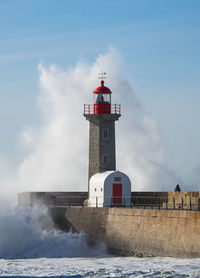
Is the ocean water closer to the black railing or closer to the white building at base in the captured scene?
the black railing

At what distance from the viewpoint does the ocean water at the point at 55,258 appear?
2098 cm

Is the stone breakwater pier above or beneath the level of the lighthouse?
beneath

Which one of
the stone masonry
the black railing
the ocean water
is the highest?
the stone masonry

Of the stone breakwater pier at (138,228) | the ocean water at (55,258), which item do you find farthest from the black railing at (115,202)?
the ocean water at (55,258)

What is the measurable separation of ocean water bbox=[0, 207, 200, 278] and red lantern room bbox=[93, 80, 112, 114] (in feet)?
16.1

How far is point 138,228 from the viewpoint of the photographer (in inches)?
1003

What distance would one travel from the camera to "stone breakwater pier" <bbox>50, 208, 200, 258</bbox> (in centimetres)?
2267

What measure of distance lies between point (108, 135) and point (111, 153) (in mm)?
786

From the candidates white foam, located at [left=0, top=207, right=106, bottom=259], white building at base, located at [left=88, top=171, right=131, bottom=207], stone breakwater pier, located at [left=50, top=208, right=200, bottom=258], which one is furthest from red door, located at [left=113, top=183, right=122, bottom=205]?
white foam, located at [left=0, top=207, right=106, bottom=259]

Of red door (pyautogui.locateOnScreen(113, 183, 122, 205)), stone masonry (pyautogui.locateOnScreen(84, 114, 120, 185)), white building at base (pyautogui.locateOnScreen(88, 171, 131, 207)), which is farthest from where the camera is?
stone masonry (pyautogui.locateOnScreen(84, 114, 120, 185))

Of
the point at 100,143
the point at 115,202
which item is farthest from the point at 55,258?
the point at 100,143

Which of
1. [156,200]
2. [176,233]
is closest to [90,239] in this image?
[156,200]

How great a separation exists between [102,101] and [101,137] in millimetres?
1617

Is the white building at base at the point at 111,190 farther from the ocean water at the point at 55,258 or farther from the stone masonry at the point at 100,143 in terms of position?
the ocean water at the point at 55,258
